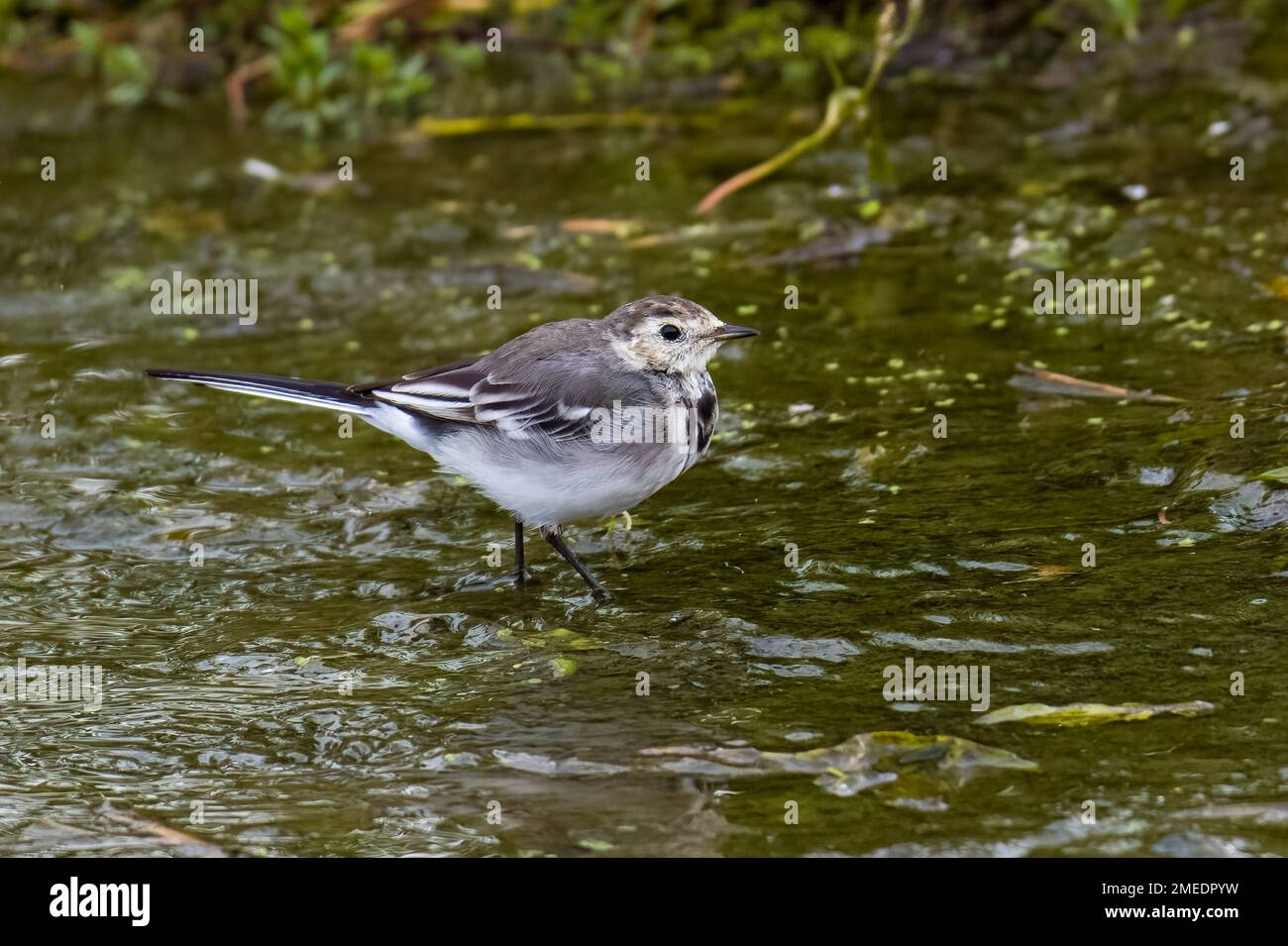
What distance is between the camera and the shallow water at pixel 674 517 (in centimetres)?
455

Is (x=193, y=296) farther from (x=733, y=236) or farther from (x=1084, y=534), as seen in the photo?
(x=1084, y=534)

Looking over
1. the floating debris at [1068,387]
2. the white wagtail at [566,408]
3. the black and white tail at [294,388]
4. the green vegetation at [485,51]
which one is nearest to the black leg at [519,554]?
the white wagtail at [566,408]

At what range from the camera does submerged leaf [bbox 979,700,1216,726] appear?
15.6 ft

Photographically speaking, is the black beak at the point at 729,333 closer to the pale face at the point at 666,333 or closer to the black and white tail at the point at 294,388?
the pale face at the point at 666,333

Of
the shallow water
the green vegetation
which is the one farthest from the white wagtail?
the green vegetation

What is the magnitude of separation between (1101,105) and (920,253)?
7.34 feet

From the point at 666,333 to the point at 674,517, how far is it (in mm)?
880

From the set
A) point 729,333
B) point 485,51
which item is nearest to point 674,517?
point 729,333

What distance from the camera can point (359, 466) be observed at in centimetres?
739

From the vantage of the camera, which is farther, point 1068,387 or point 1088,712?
point 1068,387

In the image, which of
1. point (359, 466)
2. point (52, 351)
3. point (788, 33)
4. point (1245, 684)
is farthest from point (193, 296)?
point (1245, 684)

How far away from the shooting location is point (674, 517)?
678cm

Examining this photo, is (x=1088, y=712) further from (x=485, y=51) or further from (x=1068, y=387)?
(x=485, y=51)

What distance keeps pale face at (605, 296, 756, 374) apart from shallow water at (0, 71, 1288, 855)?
726mm
